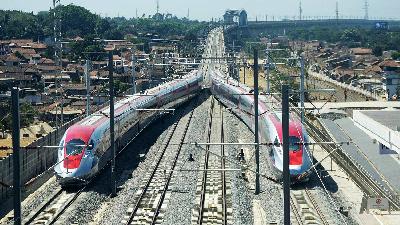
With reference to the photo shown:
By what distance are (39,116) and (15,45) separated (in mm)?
39318

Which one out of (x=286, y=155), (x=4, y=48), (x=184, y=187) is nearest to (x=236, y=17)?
(x=4, y=48)

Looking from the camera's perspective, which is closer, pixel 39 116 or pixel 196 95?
pixel 39 116

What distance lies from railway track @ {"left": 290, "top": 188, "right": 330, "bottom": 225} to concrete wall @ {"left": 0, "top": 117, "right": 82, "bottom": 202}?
833 cm

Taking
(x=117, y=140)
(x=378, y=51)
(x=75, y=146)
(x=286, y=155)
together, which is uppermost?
(x=378, y=51)

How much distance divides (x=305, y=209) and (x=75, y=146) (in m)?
8.27

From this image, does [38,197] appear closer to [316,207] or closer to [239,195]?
[239,195]

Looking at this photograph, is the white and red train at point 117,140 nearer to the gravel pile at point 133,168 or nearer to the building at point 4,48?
the gravel pile at point 133,168

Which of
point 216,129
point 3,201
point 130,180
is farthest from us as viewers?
point 216,129

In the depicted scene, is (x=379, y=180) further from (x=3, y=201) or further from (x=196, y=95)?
(x=196, y=95)

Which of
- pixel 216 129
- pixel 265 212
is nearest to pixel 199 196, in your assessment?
pixel 265 212

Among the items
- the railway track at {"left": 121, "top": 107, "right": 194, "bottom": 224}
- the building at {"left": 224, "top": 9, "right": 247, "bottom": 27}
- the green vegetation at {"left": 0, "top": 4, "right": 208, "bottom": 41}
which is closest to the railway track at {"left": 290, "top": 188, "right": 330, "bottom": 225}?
the railway track at {"left": 121, "top": 107, "right": 194, "bottom": 224}

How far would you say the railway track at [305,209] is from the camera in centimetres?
1767

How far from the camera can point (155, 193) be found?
21.2 meters

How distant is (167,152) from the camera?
29281 mm
